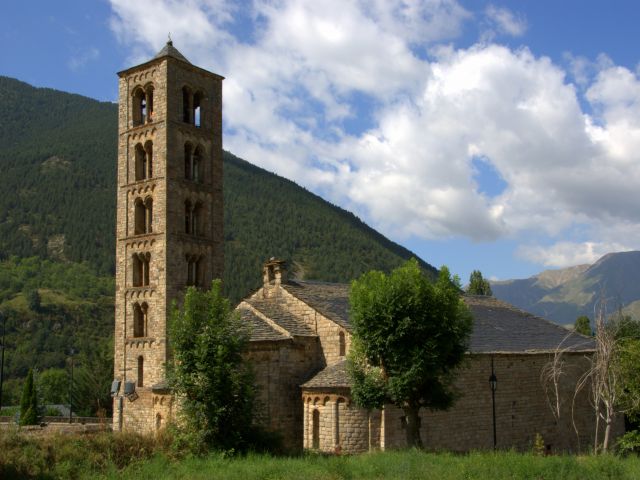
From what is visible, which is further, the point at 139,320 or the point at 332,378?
the point at 139,320

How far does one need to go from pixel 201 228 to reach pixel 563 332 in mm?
22532

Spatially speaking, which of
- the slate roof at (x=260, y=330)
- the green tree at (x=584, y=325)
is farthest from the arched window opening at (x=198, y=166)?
the green tree at (x=584, y=325)

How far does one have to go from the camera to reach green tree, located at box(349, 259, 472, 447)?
2541 cm

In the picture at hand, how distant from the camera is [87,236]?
134125mm

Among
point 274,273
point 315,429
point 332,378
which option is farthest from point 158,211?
point 315,429

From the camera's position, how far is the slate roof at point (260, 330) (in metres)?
29.6

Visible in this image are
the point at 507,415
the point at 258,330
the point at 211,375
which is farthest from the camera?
the point at 507,415

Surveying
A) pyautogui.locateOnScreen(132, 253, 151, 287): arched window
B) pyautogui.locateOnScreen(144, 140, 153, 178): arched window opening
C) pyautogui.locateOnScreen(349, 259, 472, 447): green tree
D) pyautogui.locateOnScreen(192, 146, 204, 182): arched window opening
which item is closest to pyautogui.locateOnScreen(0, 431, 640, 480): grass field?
pyautogui.locateOnScreen(349, 259, 472, 447): green tree

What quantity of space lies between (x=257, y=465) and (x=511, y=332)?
69.1 feet

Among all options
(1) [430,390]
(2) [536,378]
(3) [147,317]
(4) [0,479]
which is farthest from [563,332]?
(4) [0,479]

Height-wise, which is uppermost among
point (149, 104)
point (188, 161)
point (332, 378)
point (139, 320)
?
point (149, 104)

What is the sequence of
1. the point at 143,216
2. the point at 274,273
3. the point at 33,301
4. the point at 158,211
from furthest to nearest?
the point at 33,301, the point at 143,216, the point at 158,211, the point at 274,273

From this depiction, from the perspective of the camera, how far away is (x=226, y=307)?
26.1 meters

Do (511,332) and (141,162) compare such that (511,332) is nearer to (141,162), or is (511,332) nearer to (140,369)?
(140,369)
